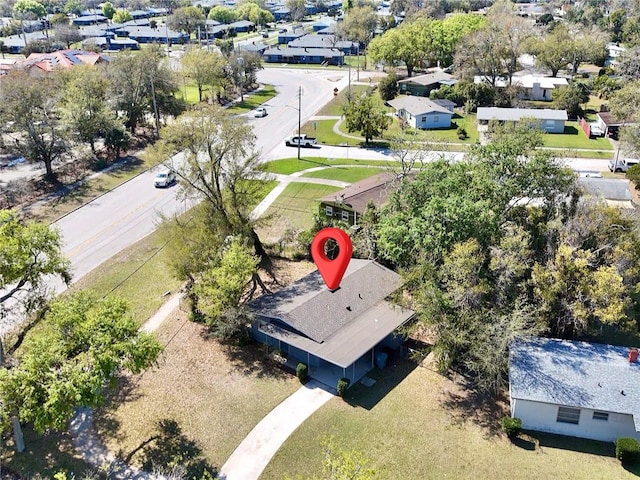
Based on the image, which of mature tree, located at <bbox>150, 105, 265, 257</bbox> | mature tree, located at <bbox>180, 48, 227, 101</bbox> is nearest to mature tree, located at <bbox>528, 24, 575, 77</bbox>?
mature tree, located at <bbox>180, 48, 227, 101</bbox>

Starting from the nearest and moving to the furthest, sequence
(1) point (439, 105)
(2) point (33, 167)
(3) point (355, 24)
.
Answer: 1. (2) point (33, 167)
2. (1) point (439, 105)
3. (3) point (355, 24)

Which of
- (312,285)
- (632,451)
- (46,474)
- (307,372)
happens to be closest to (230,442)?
(307,372)

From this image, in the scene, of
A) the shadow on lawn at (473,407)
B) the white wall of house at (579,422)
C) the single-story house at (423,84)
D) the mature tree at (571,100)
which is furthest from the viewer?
the single-story house at (423,84)

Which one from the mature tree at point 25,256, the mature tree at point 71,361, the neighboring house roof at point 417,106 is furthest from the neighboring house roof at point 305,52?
the mature tree at point 71,361

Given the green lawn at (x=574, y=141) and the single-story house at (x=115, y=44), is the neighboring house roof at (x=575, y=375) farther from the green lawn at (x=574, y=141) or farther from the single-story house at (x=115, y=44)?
the single-story house at (x=115, y=44)

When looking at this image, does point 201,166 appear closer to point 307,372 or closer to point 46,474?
point 307,372

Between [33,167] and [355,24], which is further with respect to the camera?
[355,24]

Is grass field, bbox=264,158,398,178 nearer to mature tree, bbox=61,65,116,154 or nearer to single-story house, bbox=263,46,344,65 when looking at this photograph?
mature tree, bbox=61,65,116,154
